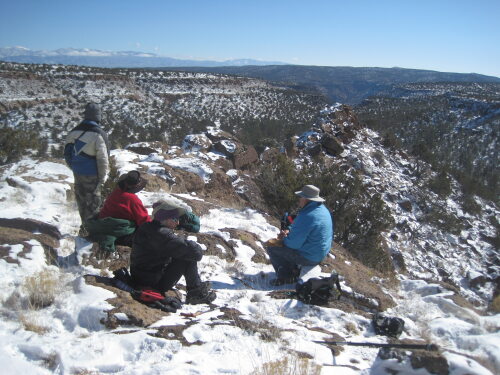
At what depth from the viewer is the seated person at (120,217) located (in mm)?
4043

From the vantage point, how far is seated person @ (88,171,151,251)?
4.04 metres

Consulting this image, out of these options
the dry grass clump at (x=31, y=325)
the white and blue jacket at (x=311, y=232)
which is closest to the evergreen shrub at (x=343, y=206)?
the white and blue jacket at (x=311, y=232)

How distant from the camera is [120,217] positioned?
417cm

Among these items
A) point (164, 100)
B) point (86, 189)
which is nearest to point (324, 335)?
point (86, 189)

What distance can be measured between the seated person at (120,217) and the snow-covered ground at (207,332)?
22 centimetres

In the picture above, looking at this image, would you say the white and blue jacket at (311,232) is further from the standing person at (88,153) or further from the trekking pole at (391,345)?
the standing person at (88,153)

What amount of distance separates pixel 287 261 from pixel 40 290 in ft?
9.29

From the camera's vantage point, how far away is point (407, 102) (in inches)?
3563

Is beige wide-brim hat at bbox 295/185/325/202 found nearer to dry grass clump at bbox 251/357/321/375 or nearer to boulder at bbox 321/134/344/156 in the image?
dry grass clump at bbox 251/357/321/375

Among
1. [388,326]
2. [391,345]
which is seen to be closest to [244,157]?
[388,326]

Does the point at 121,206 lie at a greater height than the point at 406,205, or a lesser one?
greater

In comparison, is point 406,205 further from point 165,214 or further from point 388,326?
point 165,214

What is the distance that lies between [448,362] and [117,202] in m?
3.58

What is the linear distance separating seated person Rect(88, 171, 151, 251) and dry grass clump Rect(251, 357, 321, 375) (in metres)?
2.51
